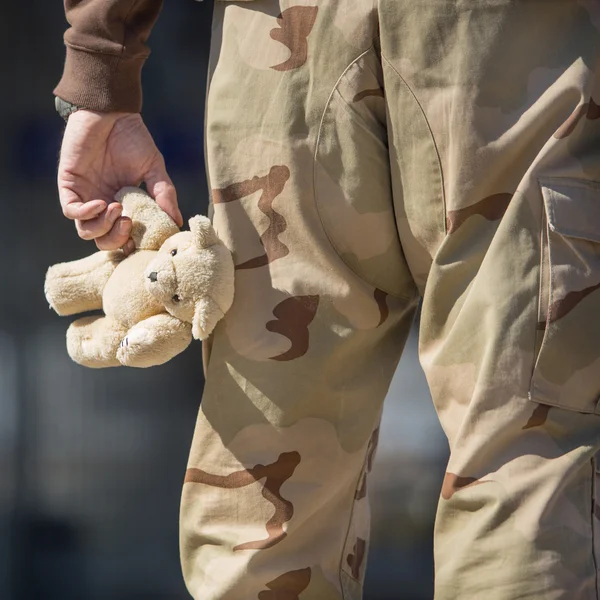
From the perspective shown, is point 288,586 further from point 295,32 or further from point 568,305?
point 295,32

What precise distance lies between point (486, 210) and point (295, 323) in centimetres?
24

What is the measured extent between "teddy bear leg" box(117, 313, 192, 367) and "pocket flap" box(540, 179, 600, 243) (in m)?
0.41

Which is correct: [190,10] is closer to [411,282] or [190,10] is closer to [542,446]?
[411,282]

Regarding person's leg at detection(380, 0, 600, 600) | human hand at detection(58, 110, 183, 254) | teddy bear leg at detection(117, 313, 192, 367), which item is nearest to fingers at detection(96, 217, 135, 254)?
human hand at detection(58, 110, 183, 254)

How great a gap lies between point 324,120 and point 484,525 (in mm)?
426

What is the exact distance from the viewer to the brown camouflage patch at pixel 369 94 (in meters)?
0.93

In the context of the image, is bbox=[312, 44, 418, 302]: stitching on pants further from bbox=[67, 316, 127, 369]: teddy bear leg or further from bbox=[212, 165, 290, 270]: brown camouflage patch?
bbox=[67, 316, 127, 369]: teddy bear leg

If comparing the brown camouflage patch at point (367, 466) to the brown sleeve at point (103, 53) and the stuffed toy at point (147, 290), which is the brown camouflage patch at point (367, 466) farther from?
the brown sleeve at point (103, 53)

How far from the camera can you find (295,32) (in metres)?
0.97

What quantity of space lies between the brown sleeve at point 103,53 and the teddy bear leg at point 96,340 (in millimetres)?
247

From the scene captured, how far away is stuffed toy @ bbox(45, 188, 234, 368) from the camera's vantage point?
3.24 feet

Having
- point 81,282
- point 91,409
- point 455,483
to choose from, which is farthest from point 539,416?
point 91,409

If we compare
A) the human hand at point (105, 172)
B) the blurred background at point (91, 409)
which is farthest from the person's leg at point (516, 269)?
the blurred background at point (91, 409)

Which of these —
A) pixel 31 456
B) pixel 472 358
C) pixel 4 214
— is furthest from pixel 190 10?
pixel 472 358
